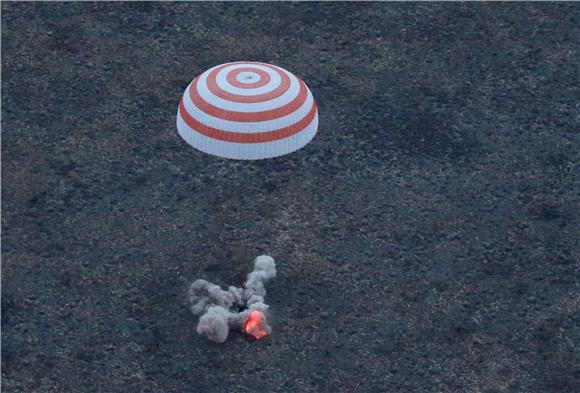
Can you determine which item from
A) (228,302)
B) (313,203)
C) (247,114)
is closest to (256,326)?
(228,302)

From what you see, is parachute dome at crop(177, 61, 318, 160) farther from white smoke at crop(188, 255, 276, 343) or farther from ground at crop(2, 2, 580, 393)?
ground at crop(2, 2, 580, 393)

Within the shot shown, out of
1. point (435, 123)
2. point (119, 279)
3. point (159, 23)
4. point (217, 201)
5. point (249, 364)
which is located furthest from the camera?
point (159, 23)

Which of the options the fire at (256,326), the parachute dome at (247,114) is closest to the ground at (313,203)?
the fire at (256,326)

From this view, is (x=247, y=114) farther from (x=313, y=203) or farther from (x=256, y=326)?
(x=256, y=326)

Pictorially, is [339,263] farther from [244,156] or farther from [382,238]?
[244,156]

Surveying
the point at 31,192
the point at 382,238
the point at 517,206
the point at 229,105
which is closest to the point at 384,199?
the point at 382,238

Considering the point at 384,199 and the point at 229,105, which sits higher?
the point at 229,105
